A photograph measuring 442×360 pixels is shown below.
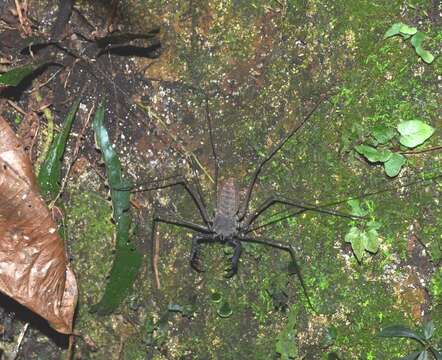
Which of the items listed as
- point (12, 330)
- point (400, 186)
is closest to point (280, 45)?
point (400, 186)

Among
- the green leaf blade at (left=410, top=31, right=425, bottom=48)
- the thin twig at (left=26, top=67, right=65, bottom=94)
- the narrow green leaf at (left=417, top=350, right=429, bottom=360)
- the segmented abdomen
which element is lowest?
the narrow green leaf at (left=417, top=350, right=429, bottom=360)

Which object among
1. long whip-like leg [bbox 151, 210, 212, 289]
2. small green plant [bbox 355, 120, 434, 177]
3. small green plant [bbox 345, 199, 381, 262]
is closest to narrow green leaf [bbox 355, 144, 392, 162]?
small green plant [bbox 355, 120, 434, 177]

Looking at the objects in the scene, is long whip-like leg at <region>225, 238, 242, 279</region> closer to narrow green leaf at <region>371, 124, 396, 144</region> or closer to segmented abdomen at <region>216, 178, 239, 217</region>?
segmented abdomen at <region>216, 178, 239, 217</region>

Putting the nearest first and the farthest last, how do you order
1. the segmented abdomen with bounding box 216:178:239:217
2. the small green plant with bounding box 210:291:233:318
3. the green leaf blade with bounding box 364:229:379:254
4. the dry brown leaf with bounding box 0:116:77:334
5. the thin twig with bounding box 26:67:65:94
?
the dry brown leaf with bounding box 0:116:77:334 → the green leaf blade with bounding box 364:229:379:254 → the segmented abdomen with bounding box 216:178:239:217 → the small green plant with bounding box 210:291:233:318 → the thin twig with bounding box 26:67:65:94

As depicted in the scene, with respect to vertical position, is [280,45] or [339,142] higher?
[280,45]

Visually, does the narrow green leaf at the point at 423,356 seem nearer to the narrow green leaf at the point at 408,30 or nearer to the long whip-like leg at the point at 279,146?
the long whip-like leg at the point at 279,146

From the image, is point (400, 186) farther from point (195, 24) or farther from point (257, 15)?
point (195, 24)

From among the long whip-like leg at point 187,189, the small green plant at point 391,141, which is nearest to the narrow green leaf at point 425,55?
the small green plant at point 391,141
